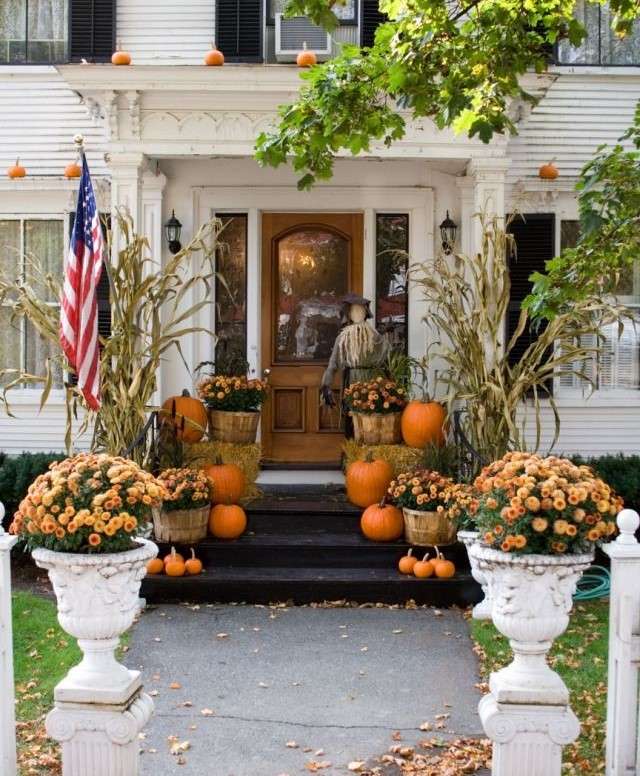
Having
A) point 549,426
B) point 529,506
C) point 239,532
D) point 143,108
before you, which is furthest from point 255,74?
point 529,506

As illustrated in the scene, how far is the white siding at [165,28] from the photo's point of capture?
30.4 feet

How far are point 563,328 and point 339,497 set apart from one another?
2.40m

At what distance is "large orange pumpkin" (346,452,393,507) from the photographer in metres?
7.93

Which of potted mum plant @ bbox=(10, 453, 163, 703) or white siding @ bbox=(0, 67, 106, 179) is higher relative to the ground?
white siding @ bbox=(0, 67, 106, 179)

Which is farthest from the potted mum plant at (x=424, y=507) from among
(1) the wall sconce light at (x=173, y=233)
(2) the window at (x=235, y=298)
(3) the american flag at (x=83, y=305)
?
(1) the wall sconce light at (x=173, y=233)

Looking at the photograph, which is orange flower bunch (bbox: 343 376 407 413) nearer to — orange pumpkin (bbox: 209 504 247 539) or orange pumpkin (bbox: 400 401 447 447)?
orange pumpkin (bbox: 400 401 447 447)

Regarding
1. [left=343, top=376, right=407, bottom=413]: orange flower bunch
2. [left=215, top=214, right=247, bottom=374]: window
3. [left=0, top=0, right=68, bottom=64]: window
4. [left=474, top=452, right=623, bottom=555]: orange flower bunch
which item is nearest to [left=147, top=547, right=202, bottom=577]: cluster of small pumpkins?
[left=343, top=376, right=407, bottom=413]: orange flower bunch

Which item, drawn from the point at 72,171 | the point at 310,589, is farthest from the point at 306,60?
the point at 310,589

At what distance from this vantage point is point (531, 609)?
3.85 meters

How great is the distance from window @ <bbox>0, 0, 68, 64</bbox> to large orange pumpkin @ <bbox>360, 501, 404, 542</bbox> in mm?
5443

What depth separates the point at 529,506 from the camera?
3.87 m

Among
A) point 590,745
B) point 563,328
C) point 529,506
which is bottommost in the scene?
point 590,745

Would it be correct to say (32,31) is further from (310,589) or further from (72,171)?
(310,589)

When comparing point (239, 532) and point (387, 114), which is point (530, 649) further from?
point (239, 532)
